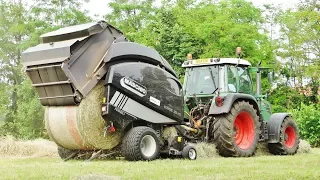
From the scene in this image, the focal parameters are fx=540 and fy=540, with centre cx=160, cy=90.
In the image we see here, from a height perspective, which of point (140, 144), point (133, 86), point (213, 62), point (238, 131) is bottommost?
point (140, 144)

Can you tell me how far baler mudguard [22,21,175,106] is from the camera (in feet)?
34.2

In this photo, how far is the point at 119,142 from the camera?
36.6 feet

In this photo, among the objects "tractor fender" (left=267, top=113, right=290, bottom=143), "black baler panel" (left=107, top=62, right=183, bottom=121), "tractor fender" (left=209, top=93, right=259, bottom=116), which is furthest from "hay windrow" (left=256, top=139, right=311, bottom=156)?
"black baler panel" (left=107, top=62, right=183, bottom=121)

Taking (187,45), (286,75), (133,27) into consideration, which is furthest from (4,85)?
(286,75)

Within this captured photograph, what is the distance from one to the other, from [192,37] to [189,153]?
17.6 meters

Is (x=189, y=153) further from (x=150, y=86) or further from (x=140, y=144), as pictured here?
(x=150, y=86)

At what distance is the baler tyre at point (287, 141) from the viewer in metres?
13.8

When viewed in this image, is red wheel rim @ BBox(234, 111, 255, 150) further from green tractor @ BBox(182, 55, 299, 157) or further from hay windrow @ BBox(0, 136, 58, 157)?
hay windrow @ BBox(0, 136, 58, 157)

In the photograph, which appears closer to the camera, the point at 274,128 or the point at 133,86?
the point at 133,86

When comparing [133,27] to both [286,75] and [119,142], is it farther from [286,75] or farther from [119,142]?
[119,142]

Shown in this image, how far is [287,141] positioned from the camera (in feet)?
47.6

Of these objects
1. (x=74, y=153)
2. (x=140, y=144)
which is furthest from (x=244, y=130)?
(x=74, y=153)

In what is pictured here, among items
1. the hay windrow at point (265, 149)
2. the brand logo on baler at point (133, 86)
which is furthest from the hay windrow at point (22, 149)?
the hay windrow at point (265, 149)

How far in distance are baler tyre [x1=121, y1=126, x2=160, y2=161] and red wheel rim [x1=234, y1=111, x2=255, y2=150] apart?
9.01 feet
